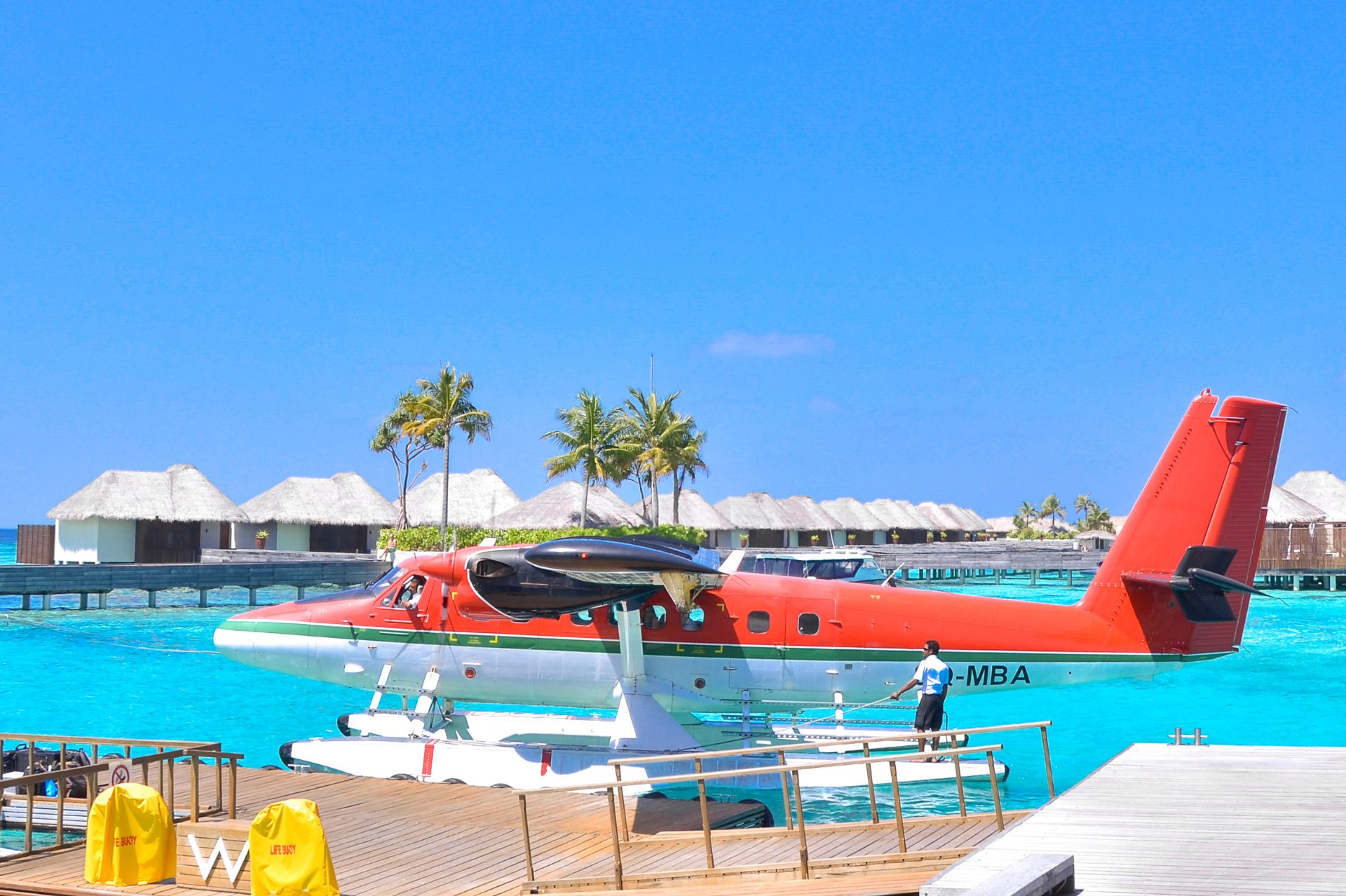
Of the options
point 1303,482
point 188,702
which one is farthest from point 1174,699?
point 1303,482

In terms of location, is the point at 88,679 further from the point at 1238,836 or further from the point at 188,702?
the point at 1238,836

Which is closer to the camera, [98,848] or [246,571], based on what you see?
[98,848]

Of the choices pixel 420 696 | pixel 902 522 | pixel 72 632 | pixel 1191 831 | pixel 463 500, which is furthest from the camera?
pixel 902 522

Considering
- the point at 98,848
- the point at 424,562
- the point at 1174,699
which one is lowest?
the point at 1174,699

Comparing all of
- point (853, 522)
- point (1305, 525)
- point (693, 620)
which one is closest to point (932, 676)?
point (693, 620)

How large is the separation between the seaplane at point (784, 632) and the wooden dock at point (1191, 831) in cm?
507

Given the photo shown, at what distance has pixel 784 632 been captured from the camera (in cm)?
1523

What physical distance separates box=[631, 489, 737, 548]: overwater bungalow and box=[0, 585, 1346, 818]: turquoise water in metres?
37.4

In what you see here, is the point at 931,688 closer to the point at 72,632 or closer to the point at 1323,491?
the point at 72,632

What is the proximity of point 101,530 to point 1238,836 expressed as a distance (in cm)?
6162

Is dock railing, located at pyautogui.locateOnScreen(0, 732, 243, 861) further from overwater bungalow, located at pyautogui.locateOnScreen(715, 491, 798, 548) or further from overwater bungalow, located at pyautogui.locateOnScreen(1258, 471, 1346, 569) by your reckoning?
overwater bungalow, located at pyautogui.locateOnScreen(715, 491, 798, 548)

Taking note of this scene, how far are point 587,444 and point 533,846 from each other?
5106 centimetres

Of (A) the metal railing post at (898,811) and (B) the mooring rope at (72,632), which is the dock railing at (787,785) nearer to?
(A) the metal railing post at (898,811)

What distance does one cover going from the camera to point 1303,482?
83438 millimetres
